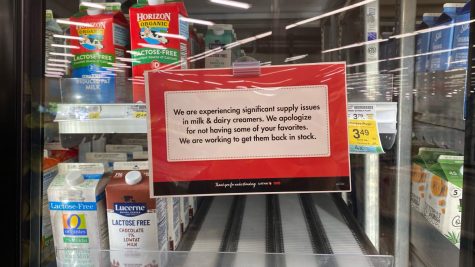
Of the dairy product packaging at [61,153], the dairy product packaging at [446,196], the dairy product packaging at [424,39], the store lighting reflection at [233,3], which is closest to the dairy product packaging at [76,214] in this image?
the dairy product packaging at [61,153]

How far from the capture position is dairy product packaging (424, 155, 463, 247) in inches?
34.5

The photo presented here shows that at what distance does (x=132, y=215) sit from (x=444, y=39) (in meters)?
0.94

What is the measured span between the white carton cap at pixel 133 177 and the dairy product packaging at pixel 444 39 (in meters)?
0.84

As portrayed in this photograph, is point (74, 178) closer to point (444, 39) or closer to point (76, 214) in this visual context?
point (76, 214)

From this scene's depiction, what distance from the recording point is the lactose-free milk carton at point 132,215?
0.79 metres

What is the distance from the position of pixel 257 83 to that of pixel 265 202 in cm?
55

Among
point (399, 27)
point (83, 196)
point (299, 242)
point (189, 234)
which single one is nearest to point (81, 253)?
point (83, 196)

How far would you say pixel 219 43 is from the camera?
3.04 ft

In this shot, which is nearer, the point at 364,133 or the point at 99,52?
the point at 364,133

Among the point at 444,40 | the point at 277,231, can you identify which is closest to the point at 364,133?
the point at 277,231

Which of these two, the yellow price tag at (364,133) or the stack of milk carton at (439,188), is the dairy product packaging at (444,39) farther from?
the yellow price tag at (364,133)

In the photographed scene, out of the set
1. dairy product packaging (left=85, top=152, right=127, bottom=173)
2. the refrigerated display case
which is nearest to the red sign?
the refrigerated display case

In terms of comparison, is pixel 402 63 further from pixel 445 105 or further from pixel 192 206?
pixel 192 206

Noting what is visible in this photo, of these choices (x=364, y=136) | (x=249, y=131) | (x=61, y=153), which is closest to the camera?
(x=249, y=131)
